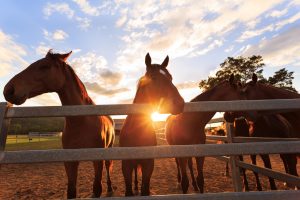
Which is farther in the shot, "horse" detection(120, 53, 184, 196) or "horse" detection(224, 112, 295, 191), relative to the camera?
"horse" detection(224, 112, 295, 191)

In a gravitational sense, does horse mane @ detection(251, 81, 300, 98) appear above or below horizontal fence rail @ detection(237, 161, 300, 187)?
above

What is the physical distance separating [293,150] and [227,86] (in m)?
3.75

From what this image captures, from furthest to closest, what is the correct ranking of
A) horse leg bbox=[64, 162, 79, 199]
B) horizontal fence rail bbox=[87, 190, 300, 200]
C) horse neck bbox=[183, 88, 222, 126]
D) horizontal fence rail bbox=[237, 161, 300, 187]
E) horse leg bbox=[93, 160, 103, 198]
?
1. horse neck bbox=[183, 88, 222, 126]
2. horse leg bbox=[93, 160, 103, 198]
3. horse leg bbox=[64, 162, 79, 199]
4. horizontal fence rail bbox=[237, 161, 300, 187]
5. horizontal fence rail bbox=[87, 190, 300, 200]

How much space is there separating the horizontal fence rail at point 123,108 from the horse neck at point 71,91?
6.35 feet

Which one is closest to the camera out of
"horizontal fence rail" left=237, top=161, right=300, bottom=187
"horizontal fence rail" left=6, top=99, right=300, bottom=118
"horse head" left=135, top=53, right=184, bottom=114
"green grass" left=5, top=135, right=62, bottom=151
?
"horizontal fence rail" left=6, top=99, right=300, bottom=118

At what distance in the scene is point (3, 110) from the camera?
1.76m

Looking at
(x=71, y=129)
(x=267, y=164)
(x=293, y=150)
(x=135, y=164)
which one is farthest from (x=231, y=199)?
(x=267, y=164)

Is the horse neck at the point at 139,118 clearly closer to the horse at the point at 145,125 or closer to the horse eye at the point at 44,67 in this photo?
the horse at the point at 145,125

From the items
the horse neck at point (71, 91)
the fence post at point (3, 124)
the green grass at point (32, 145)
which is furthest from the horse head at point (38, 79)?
the green grass at point (32, 145)

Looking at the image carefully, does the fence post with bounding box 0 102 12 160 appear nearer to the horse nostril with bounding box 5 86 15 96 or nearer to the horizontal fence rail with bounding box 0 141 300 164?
the horizontal fence rail with bounding box 0 141 300 164

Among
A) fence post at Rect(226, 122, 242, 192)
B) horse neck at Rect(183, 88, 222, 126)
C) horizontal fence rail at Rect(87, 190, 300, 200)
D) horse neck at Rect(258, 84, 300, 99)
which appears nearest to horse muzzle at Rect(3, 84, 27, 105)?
horizontal fence rail at Rect(87, 190, 300, 200)

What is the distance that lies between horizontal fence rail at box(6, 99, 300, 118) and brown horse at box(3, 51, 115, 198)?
122 cm

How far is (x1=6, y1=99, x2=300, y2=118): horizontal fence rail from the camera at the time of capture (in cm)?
176

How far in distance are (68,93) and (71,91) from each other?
0.06m
